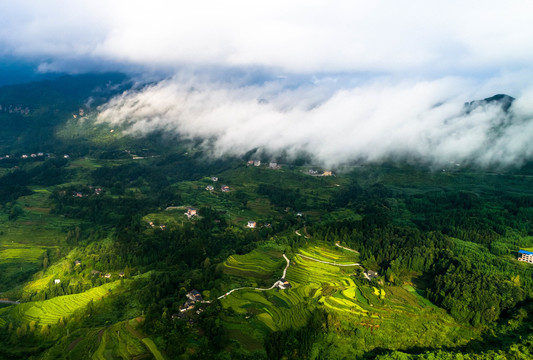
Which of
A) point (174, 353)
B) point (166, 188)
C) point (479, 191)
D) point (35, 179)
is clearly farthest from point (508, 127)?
point (35, 179)

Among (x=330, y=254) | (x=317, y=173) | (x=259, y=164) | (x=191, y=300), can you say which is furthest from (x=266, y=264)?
(x=259, y=164)

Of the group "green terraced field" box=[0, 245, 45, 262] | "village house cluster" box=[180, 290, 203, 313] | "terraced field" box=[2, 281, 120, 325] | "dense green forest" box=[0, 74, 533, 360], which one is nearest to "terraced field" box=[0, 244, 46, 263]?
"green terraced field" box=[0, 245, 45, 262]

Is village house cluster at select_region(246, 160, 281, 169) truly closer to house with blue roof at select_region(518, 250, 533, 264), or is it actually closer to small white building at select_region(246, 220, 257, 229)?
small white building at select_region(246, 220, 257, 229)

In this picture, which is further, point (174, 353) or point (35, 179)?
point (35, 179)

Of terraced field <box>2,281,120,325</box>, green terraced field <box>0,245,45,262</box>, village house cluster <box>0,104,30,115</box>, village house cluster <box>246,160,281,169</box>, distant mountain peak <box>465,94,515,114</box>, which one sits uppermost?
distant mountain peak <box>465,94,515,114</box>

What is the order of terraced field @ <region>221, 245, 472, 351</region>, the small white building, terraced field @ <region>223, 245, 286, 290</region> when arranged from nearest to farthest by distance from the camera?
terraced field @ <region>221, 245, 472, 351</region> → terraced field @ <region>223, 245, 286, 290</region> → the small white building

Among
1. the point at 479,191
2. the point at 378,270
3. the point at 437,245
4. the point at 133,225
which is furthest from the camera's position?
the point at 479,191

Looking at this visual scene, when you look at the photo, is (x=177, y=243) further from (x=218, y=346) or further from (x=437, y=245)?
(x=437, y=245)
